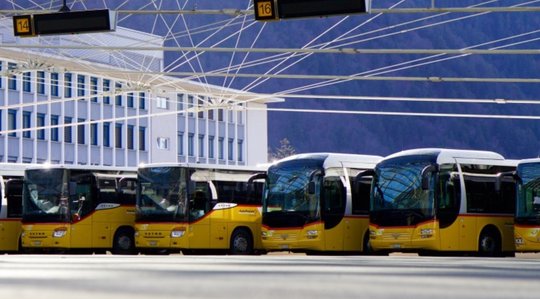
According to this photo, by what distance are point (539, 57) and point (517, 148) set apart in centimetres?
1528

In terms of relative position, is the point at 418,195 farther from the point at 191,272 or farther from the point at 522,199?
the point at 191,272

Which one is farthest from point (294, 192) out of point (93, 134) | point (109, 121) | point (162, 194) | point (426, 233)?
point (93, 134)

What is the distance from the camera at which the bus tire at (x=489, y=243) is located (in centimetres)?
3403

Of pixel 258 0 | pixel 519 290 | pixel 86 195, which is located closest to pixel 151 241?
pixel 86 195

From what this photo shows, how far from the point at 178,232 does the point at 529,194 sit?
9.73 meters

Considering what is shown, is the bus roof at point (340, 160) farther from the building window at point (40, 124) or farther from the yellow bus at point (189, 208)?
the building window at point (40, 124)

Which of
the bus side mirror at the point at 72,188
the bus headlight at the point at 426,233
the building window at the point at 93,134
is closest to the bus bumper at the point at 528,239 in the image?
the bus headlight at the point at 426,233

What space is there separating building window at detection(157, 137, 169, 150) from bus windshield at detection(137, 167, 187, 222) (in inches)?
2196

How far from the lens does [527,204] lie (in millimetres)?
33094

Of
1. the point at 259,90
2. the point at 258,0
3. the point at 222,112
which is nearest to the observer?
the point at 258,0

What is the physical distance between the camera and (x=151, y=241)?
38031 mm

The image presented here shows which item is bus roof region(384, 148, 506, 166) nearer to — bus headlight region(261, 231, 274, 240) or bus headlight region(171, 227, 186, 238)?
bus headlight region(261, 231, 274, 240)

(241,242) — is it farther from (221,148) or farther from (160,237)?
(221,148)

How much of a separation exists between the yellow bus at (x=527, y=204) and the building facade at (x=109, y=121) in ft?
133
